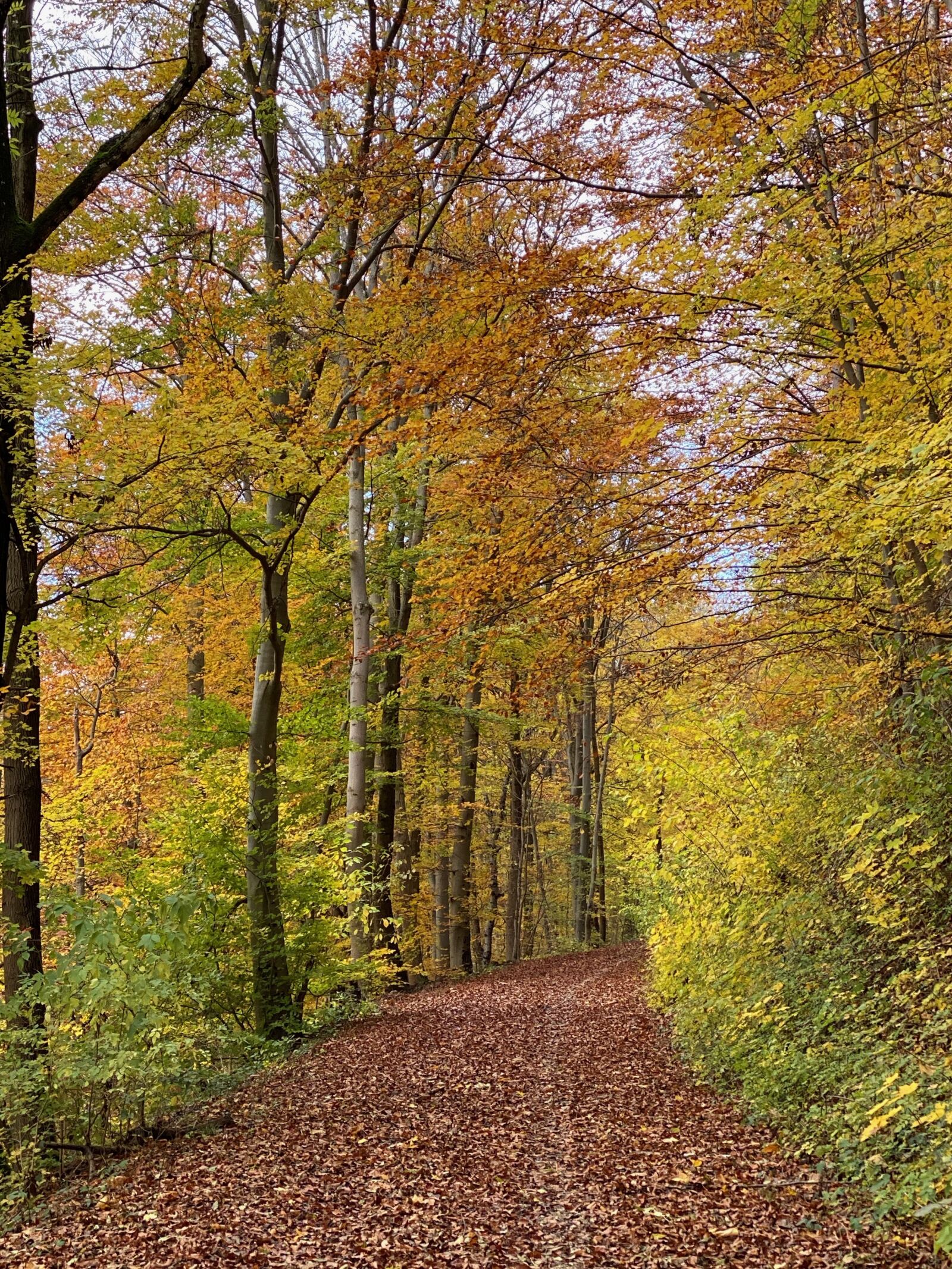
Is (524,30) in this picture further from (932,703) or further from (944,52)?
(932,703)

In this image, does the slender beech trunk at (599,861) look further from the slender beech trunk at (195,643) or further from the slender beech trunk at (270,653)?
the slender beech trunk at (270,653)

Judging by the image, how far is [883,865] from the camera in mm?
5504

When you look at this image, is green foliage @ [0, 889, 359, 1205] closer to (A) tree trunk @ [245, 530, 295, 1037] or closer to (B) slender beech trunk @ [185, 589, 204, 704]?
(A) tree trunk @ [245, 530, 295, 1037]

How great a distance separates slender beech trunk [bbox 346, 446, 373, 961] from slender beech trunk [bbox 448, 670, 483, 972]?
339cm

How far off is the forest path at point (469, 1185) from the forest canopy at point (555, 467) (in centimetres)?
46

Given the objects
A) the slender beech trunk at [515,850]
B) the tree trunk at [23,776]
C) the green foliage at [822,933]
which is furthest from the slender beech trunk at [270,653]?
the slender beech trunk at [515,850]

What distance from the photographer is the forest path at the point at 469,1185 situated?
414cm

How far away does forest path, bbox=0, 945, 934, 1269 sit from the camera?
13.6ft

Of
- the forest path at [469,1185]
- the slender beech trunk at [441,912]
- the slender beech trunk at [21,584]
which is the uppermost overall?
the slender beech trunk at [21,584]

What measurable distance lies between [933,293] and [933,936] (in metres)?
4.21

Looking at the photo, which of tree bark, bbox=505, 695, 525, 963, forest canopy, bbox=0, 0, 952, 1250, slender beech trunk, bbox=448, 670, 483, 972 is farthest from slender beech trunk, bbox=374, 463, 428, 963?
tree bark, bbox=505, 695, 525, 963

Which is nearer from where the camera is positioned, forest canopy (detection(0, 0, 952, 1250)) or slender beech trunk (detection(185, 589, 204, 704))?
forest canopy (detection(0, 0, 952, 1250))

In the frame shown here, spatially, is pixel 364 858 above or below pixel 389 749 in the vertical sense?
below

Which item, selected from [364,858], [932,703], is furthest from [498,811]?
[932,703]
